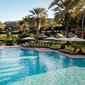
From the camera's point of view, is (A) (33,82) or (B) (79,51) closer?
(A) (33,82)

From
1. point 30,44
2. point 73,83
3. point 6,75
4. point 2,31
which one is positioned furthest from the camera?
point 2,31

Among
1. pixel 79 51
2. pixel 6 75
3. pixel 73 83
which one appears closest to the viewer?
pixel 73 83

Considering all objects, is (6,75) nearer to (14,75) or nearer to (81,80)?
(14,75)

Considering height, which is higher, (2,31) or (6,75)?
(2,31)

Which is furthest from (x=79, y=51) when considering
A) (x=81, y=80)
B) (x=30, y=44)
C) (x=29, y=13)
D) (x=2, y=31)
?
(x=2, y=31)

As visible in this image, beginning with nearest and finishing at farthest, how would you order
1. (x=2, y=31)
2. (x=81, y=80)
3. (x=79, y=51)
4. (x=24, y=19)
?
1. (x=81, y=80)
2. (x=79, y=51)
3. (x=24, y=19)
4. (x=2, y=31)

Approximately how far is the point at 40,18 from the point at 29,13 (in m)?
2.89

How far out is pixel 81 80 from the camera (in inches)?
273

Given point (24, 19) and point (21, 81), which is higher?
point (24, 19)

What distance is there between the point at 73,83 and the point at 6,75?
14.9 feet

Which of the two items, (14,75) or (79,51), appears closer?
(14,75)

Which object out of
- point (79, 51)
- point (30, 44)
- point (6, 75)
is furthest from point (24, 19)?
point (6, 75)

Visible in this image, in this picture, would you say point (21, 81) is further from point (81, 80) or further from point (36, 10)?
point (36, 10)

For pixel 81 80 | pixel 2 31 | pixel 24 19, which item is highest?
pixel 24 19
